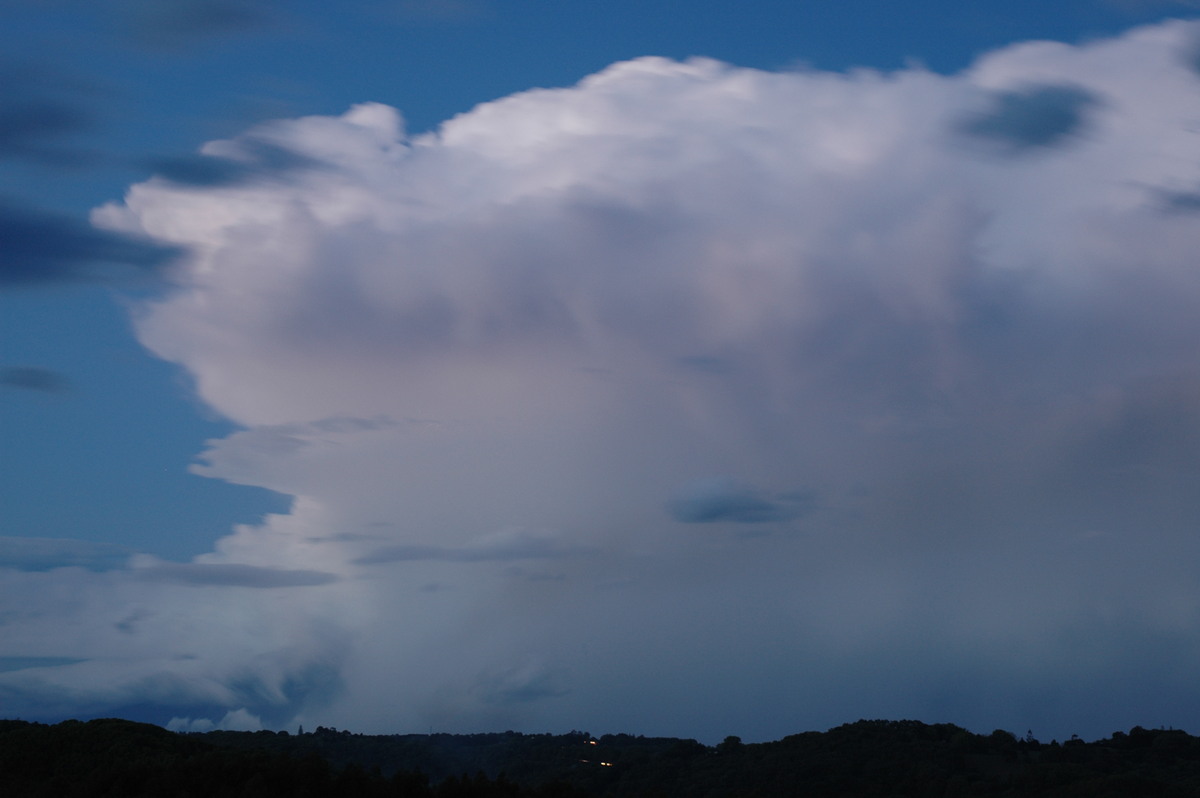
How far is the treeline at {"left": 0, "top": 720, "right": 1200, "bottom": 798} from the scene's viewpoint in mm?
38094

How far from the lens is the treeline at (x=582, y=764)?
38094 mm

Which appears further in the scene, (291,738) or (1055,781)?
(291,738)

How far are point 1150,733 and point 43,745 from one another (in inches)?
3820

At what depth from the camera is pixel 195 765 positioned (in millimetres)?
38500

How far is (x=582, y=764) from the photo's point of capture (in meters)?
82.5

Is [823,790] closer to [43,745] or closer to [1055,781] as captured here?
[1055,781]

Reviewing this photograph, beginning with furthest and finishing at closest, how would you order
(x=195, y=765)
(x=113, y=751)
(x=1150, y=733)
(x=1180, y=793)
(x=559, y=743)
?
(x=559, y=743)
(x=1150, y=733)
(x=1180, y=793)
(x=113, y=751)
(x=195, y=765)

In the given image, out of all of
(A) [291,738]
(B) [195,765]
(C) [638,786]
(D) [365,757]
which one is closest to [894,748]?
(C) [638,786]

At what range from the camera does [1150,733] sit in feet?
326

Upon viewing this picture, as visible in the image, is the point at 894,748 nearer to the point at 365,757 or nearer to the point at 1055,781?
the point at 1055,781

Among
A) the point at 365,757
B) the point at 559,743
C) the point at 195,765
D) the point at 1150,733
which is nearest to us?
the point at 195,765

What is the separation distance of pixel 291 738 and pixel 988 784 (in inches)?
2295

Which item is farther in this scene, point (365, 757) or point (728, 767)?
point (365, 757)

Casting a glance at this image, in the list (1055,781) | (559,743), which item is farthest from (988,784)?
(559,743)
